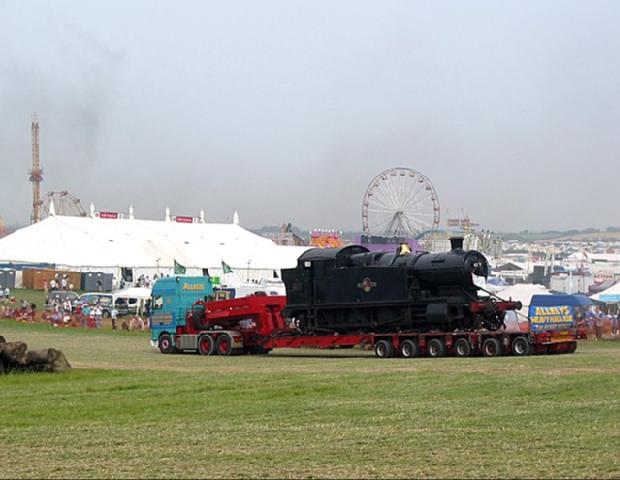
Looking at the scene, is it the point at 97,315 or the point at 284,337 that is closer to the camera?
the point at 284,337

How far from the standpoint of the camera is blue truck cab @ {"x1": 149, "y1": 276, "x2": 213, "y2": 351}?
41.5 m

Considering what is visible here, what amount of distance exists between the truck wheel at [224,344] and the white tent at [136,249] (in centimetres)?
5867

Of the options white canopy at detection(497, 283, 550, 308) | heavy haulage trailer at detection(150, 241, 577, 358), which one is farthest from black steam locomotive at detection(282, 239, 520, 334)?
white canopy at detection(497, 283, 550, 308)

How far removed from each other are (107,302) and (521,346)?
1704 inches

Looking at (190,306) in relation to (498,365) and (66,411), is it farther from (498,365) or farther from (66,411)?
(66,411)

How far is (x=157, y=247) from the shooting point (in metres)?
108

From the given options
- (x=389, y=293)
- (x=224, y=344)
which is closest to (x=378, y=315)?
(x=389, y=293)

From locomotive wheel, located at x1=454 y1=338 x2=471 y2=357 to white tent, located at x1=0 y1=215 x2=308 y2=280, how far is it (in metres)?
64.6

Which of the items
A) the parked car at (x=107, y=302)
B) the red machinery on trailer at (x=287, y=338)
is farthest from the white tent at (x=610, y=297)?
the red machinery on trailer at (x=287, y=338)

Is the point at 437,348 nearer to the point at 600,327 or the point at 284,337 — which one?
the point at 284,337

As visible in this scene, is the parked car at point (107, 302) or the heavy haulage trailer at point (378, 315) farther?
the parked car at point (107, 302)

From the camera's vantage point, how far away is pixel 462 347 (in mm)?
34000

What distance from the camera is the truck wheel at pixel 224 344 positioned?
126 feet

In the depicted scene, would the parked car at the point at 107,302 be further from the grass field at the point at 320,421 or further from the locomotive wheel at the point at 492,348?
the grass field at the point at 320,421
